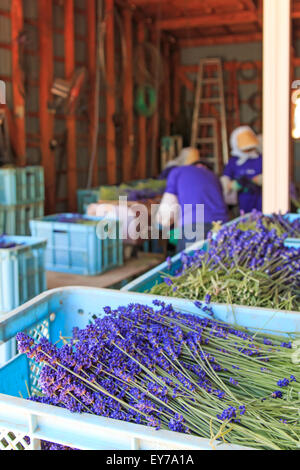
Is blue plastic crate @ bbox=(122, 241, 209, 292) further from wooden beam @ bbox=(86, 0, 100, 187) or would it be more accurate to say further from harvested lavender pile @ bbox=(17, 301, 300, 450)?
wooden beam @ bbox=(86, 0, 100, 187)

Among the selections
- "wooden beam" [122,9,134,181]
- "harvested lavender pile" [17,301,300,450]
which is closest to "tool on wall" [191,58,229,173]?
"wooden beam" [122,9,134,181]

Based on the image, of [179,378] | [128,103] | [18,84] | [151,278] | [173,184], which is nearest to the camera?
[179,378]

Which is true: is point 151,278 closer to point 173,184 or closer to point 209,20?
point 173,184

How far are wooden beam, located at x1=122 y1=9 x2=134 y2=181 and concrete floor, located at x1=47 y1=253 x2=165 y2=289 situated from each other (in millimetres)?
3975

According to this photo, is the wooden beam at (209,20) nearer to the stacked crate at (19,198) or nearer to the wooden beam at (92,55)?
Answer: the wooden beam at (92,55)

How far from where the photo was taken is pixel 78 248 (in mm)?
3916

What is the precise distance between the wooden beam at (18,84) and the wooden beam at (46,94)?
17.4 inches

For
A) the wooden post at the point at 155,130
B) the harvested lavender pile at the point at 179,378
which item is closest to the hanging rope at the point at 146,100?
the wooden post at the point at 155,130

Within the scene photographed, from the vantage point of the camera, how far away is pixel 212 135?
10.3m

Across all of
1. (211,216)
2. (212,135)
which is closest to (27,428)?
(211,216)

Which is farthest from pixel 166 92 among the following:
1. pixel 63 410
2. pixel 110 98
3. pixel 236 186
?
pixel 63 410

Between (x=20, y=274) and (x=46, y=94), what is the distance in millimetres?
3737

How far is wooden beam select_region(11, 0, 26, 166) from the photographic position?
220 inches

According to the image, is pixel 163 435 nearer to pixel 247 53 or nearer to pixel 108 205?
pixel 108 205
